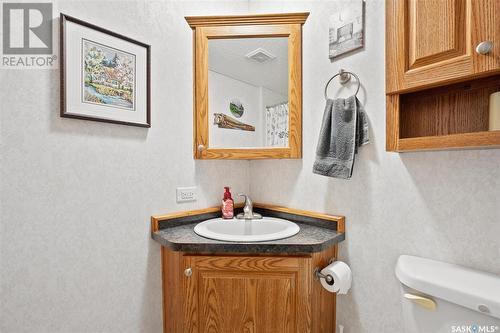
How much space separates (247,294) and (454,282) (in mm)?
770

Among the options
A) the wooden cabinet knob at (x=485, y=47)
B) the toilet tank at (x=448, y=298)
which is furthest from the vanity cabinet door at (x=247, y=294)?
the wooden cabinet knob at (x=485, y=47)

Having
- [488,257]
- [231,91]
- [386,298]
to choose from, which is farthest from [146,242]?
[488,257]

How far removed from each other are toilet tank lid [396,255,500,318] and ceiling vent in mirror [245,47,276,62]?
1237 mm

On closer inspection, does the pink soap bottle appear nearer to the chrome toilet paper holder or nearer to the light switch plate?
the light switch plate

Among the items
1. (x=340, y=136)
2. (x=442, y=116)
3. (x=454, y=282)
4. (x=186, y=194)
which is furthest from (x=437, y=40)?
(x=186, y=194)

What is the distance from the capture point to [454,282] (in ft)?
2.77

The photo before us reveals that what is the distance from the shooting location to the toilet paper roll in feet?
3.74

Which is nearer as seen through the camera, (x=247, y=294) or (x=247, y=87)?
(x=247, y=294)

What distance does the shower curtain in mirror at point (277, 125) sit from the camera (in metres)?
Answer: 1.50

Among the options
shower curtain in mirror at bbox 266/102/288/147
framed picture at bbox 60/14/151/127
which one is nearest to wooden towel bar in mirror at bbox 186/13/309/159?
shower curtain in mirror at bbox 266/102/288/147

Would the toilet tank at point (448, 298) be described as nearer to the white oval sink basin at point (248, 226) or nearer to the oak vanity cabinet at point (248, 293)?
the oak vanity cabinet at point (248, 293)

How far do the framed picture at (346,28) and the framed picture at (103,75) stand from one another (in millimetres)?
969

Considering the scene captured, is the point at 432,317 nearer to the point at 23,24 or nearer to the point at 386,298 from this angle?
the point at 386,298

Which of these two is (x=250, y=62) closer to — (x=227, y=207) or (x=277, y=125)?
(x=277, y=125)
